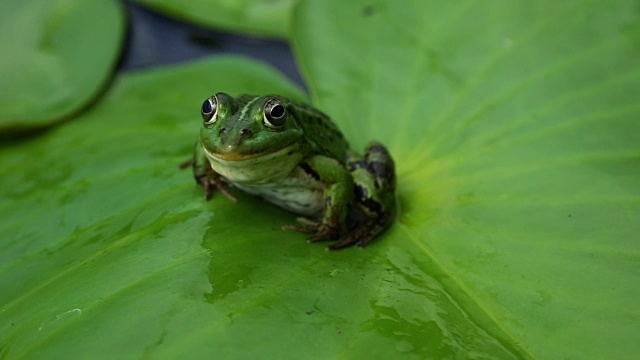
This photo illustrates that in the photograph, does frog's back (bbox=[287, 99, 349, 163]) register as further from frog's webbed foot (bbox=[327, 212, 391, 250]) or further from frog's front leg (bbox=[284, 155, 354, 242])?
frog's webbed foot (bbox=[327, 212, 391, 250])

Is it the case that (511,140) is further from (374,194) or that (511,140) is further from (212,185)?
(212,185)

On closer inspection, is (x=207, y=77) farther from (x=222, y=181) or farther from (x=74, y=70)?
(x=222, y=181)

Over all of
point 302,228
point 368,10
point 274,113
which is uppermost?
point 368,10

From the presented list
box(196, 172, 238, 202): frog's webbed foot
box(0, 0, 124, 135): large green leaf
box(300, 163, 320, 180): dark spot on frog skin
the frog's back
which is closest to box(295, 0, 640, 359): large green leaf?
the frog's back

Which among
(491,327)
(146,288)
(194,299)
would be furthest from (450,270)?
(146,288)

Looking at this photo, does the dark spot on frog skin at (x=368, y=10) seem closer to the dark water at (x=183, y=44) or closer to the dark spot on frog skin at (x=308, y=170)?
the dark water at (x=183, y=44)

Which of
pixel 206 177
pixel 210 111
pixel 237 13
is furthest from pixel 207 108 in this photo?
pixel 237 13
